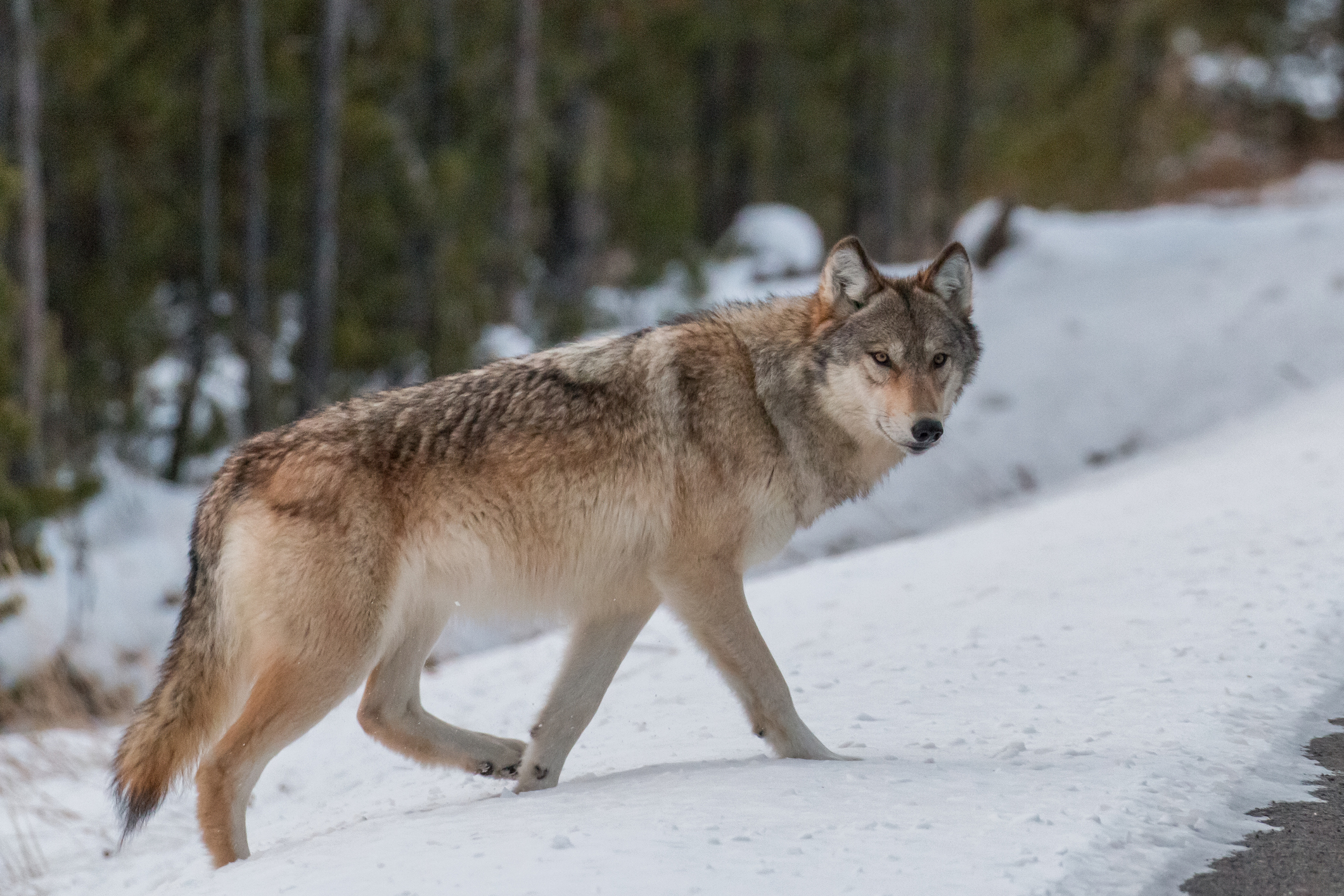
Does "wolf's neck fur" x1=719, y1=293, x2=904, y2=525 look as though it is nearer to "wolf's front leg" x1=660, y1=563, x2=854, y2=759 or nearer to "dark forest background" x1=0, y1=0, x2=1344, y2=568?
"wolf's front leg" x1=660, y1=563, x2=854, y2=759

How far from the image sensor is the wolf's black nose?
174 inches

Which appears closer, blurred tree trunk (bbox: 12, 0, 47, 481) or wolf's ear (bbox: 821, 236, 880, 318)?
wolf's ear (bbox: 821, 236, 880, 318)

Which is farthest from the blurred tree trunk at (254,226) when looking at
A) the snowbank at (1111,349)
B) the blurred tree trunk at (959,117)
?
the blurred tree trunk at (959,117)

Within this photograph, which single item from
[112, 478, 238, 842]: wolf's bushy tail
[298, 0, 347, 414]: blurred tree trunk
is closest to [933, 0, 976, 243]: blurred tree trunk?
[298, 0, 347, 414]: blurred tree trunk

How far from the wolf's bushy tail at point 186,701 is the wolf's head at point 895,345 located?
2.28 metres

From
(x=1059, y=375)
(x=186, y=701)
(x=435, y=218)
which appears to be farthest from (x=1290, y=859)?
(x=435, y=218)

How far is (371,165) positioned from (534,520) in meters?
8.95

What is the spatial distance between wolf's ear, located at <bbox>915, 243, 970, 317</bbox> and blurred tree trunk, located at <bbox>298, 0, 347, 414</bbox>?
22.9 feet

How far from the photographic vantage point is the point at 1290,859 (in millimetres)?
3406

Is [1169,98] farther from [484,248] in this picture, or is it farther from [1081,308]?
[484,248]

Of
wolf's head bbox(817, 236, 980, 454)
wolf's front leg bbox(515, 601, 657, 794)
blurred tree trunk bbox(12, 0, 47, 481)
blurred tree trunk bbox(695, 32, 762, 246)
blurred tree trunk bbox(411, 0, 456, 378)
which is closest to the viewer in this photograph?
wolf's head bbox(817, 236, 980, 454)

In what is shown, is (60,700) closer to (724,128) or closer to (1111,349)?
(1111,349)

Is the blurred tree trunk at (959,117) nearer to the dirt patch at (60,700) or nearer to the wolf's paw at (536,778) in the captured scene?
the dirt patch at (60,700)

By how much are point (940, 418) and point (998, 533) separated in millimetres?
3956
